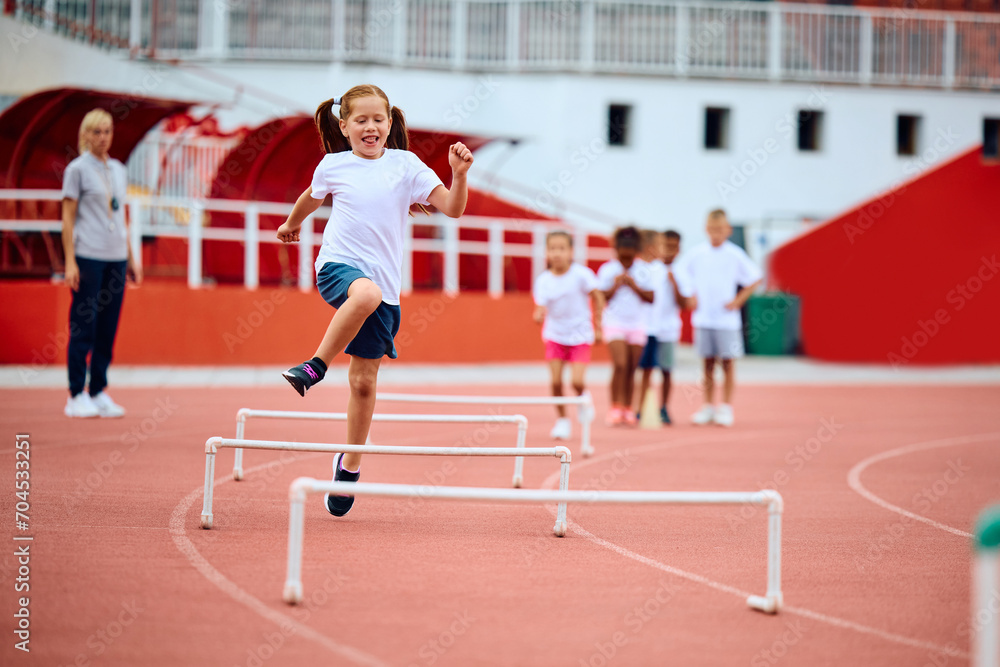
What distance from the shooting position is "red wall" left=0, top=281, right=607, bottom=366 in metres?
15.4

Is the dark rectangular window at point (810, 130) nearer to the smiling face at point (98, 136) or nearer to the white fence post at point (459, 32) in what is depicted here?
the white fence post at point (459, 32)

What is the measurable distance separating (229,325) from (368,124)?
11.5m

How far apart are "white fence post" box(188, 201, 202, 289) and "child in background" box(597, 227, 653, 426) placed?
23.6 feet

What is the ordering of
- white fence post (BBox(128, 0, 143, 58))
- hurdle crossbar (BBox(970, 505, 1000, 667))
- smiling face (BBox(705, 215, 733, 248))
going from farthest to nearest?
white fence post (BBox(128, 0, 143, 58)), smiling face (BBox(705, 215, 733, 248)), hurdle crossbar (BBox(970, 505, 1000, 667))

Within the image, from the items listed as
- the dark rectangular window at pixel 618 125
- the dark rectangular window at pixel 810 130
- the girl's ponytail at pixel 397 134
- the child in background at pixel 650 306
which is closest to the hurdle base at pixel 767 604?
the girl's ponytail at pixel 397 134

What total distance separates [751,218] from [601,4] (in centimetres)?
642

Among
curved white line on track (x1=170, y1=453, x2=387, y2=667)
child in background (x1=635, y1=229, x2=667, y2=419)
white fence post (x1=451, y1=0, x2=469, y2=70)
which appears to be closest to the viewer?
curved white line on track (x1=170, y1=453, x2=387, y2=667)

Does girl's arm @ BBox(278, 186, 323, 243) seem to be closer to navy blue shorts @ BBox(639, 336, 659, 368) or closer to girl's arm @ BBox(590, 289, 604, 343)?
girl's arm @ BBox(590, 289, 604, 343)

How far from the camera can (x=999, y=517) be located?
289cm

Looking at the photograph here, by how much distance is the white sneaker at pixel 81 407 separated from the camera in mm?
9977

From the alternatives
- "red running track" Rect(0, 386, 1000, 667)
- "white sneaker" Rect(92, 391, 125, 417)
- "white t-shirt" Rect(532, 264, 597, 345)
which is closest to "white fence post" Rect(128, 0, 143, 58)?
"white sneaker" Rect(92, 391, 125, 417)

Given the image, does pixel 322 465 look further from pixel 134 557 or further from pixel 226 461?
pixel 134 557

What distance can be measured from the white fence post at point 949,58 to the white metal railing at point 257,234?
12.6 m

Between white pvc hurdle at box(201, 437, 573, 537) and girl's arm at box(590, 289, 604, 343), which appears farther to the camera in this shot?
girl's arm at box(590, 289, 604, 343)
